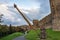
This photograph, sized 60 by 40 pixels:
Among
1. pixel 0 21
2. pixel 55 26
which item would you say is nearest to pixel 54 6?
pixel 55 26

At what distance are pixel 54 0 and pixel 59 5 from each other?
79.5 inches

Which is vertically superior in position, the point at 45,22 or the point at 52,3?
the point at 52,3

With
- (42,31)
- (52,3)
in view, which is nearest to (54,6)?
(52,3)

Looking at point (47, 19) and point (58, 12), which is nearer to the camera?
point (58, 12)

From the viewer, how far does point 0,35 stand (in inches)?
2061

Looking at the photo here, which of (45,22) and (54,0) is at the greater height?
(54,0)

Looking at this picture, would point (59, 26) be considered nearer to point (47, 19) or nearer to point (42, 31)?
point (47, 19)

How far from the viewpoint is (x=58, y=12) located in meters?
52.2

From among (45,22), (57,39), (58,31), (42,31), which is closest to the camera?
(42,31)

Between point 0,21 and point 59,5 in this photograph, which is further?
point 0,21

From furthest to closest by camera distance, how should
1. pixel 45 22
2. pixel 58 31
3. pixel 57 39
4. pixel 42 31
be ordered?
pixel 45 22, pixel 58 31, pixel 57 39, pixel 42 31

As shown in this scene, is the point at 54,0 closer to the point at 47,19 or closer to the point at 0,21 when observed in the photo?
the point at 47,19

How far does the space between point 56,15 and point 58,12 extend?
2.99ft

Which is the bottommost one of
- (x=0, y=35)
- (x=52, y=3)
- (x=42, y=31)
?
(x=0, y=35)
